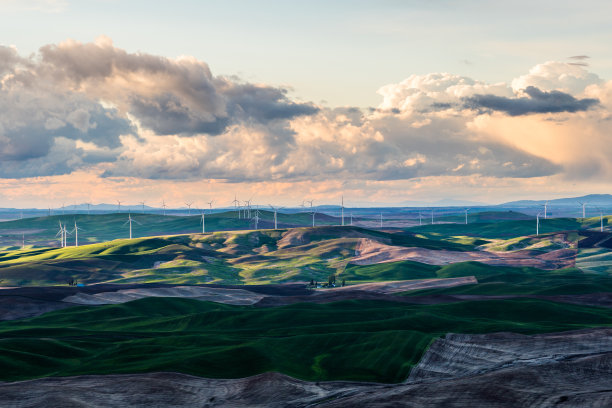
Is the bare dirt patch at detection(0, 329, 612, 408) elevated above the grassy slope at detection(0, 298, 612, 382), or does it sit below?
above

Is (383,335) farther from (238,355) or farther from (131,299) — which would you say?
(131,299)

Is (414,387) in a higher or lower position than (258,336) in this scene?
higher

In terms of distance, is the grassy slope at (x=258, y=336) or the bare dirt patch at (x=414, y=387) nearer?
the bare dirt patch at (x=414, y=387)

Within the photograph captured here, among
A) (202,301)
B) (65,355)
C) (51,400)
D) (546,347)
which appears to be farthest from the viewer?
(202,301)

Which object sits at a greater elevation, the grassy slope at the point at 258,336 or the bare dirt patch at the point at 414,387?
the bare dirt patch at the point at 414,387

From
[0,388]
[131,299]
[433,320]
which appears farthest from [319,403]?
[131,299]

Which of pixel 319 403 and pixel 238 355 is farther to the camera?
pixel 238 355

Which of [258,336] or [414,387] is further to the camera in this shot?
[258,336]

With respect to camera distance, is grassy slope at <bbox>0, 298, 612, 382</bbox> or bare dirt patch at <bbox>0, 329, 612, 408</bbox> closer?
bare dirt patch at <bbox>0, 329, 612, 408</bbox>
